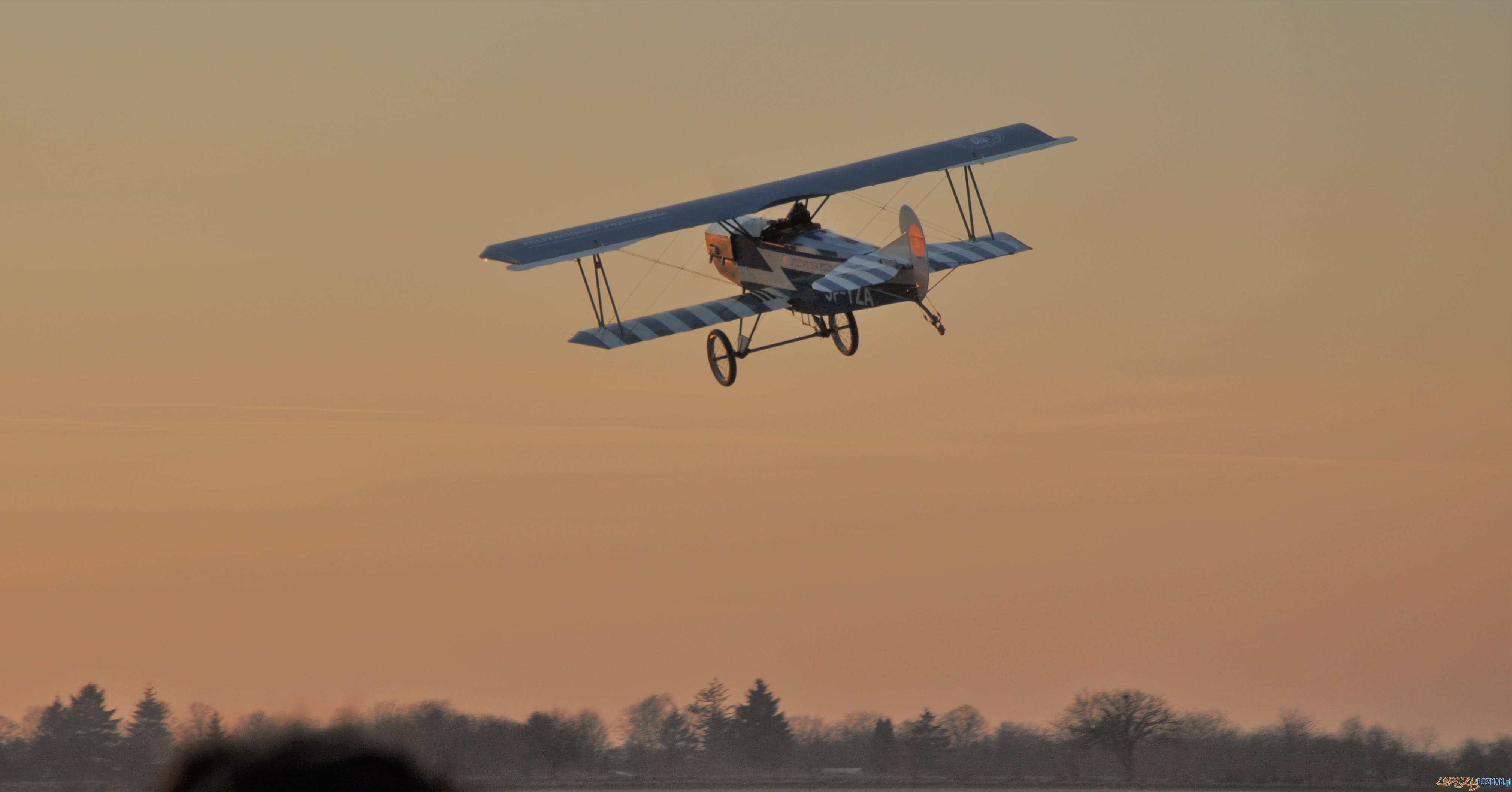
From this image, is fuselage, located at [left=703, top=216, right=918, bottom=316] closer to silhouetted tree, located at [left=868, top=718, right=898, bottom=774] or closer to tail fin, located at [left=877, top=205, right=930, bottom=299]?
tail fin, located at [left=877, top=205, right=930, bottom=299]

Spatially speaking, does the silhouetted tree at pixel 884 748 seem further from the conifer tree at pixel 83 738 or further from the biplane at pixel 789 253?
the biplane at pixel 789 253

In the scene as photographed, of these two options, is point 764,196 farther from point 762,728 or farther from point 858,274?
point 762,728

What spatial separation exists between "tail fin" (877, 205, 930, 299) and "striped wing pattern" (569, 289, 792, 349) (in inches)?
145

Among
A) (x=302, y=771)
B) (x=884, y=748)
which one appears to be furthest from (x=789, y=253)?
(x=884, y=748)

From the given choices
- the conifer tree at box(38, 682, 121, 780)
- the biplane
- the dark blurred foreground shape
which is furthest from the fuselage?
the conifer tree at box(38, 682, 121, 780)

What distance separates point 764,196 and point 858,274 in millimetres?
7030

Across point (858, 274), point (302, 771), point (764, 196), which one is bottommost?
point (302, 771)

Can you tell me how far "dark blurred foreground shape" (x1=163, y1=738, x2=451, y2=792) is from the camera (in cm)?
Result: 233

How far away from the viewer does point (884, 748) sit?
3917 inches

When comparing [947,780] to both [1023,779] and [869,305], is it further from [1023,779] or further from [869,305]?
[869,305]

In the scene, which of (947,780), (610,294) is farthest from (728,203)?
(947,780)

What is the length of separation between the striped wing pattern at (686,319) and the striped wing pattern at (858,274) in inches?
124

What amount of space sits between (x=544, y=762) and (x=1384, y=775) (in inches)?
1880

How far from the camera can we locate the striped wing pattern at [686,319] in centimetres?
3925
